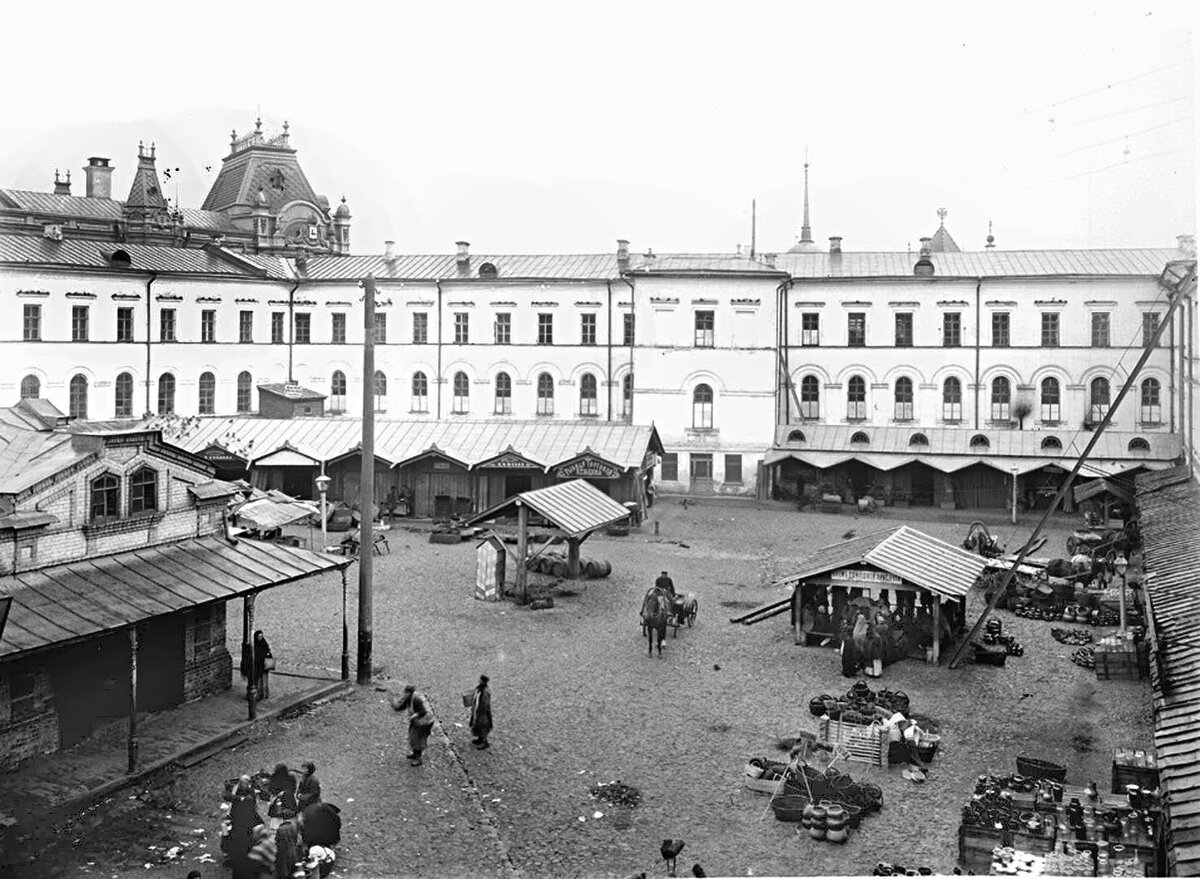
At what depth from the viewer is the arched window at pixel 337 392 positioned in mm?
44875

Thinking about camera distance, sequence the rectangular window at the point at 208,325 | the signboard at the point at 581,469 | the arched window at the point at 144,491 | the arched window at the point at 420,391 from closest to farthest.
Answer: the arched window at the point at 144,491, the signboard at the point at 581,469, the rectangular window at the point at 208,325, the arched window at the point at 420,391

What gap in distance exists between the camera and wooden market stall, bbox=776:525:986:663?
691 inches

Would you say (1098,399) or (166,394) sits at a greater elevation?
(166,394)

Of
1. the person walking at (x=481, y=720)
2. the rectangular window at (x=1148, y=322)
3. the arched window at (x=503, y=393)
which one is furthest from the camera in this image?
the arched window at (x=503, y=393)

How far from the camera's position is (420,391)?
145 ft

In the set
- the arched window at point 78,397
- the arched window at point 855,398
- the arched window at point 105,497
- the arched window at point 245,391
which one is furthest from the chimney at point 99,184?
the arched window at point 855,398

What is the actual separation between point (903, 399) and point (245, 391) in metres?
24.8

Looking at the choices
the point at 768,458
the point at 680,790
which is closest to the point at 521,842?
the point at 680,790

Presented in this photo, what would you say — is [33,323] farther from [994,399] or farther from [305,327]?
[994,399]

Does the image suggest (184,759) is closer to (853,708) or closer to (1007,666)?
Result: (853,708)

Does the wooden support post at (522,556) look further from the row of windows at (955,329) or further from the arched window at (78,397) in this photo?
the arched window at (78,397)

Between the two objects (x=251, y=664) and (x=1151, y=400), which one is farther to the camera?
(x=1151, y=400)

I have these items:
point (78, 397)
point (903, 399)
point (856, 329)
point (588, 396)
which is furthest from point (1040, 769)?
point (78, 397)

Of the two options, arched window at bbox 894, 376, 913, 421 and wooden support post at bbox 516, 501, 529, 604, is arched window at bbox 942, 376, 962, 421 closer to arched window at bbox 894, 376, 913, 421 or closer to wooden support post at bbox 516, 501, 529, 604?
arched window at bbox 894, 376, 913, 421
